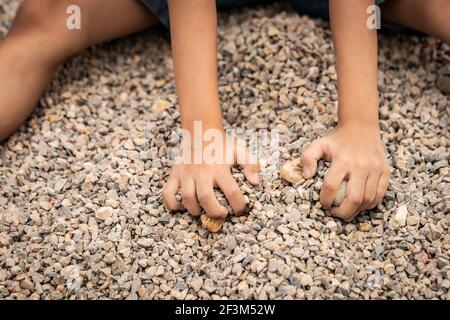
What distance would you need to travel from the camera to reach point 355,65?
130cm

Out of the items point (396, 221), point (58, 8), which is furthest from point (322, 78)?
point (58, 8)

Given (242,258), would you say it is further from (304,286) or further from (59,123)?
(59,123)

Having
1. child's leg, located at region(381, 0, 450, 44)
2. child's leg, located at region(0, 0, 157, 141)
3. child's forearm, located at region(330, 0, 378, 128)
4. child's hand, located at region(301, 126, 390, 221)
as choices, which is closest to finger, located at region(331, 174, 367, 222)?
child's hand, located at region(301, 126, 390, 221)

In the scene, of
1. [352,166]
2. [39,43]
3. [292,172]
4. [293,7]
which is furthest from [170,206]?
[293,7]

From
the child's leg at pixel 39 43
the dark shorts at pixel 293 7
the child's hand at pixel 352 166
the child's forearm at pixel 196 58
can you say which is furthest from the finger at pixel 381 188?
the child's leg at pixel 39 43

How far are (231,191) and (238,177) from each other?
53mm

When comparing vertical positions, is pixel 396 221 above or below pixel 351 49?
below

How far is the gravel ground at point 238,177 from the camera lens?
1198 millimetres

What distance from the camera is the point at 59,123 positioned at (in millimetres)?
1498

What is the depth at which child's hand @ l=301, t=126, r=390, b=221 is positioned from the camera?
1221mm

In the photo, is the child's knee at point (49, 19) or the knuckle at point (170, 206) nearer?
the knuckle at point (170, 206)

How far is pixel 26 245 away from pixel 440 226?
29.8 inches

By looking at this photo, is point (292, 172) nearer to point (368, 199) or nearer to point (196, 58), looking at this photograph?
point (368, 199)

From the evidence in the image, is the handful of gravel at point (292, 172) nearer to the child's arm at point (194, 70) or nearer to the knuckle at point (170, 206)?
the child's arm at point (194, 70)
